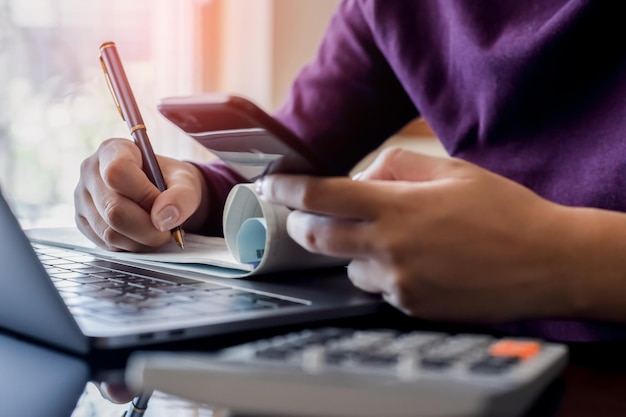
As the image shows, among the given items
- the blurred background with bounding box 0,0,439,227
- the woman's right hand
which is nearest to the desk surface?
the woman's right hand

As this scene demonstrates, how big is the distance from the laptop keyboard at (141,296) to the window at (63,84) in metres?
1.30

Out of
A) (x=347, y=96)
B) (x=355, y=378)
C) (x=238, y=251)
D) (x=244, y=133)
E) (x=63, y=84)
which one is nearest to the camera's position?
(x=355, y=378)

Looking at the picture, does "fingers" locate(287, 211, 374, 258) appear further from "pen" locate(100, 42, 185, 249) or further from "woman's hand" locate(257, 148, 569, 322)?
"pen" locate(100, 42, 185, 249)

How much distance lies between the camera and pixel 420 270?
0.47 meters

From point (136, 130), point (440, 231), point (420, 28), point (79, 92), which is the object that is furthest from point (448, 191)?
point (79, 92)

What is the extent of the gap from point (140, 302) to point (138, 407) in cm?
6

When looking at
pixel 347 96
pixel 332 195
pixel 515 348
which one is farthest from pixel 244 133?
pixel 347 96

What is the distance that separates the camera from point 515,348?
1.13 ft

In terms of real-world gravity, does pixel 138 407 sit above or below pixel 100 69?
below

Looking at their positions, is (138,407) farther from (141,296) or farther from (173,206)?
(173,206)

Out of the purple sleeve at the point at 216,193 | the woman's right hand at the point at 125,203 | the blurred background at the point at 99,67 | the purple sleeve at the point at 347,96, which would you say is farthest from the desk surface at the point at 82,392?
the blurred background at the point at 99,67

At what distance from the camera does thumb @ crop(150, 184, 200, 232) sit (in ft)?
2.34

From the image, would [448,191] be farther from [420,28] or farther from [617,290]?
[420,28]

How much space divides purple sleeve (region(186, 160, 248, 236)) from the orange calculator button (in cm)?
49
